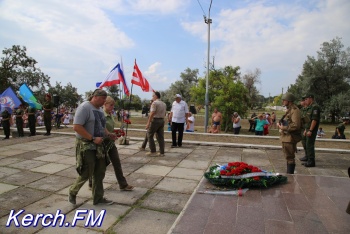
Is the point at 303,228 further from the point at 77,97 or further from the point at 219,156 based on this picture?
the point at 77,97

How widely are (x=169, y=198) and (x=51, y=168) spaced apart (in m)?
3.09

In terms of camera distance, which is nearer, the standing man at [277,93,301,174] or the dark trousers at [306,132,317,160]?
the standing man at [277,93,301,174]

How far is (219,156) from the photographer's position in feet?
24.3

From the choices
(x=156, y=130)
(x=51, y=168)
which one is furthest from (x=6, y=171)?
(x=156, y=130)

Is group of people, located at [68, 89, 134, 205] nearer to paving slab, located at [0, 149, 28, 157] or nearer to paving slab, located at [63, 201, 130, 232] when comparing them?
paving slab, located at [63, 201, 130, 232]

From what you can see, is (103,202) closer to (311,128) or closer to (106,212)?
(106,212)

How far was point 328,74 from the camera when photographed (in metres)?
34.6

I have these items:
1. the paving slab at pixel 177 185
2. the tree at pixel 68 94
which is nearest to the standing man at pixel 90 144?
the paving slab at pixel 177 185

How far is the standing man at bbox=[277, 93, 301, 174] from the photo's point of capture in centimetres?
529

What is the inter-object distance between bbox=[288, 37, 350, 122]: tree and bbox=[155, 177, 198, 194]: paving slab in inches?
1346

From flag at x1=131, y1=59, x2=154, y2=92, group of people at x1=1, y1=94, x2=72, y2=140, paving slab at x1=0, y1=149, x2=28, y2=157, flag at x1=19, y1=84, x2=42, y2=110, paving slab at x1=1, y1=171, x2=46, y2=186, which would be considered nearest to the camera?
paving slab at x1=1, y1=171, x2=46, y2=186

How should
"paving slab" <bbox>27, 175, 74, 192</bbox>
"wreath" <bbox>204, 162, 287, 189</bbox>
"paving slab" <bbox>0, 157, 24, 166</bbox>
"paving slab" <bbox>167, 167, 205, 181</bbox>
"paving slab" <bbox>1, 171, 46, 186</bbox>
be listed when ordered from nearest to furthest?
"wreath" <bbox>204, 162, 287, 189</bbox> < "paving slab" <bbox>27, 175, 74, 192</bbox> < "paving slab" <bbox>1, 171, 46, 186</bbox> < "paving slab" <bbox>167, 167, 205, 181</bbox> < "paving slab" <bbox>0, 157, 24, 166</bbox>

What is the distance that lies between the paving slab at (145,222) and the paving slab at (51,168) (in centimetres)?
280

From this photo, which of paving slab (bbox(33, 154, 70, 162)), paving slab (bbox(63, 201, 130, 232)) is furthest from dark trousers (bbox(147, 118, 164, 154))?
paving slab (bbox(63, 201, 130, 232))
